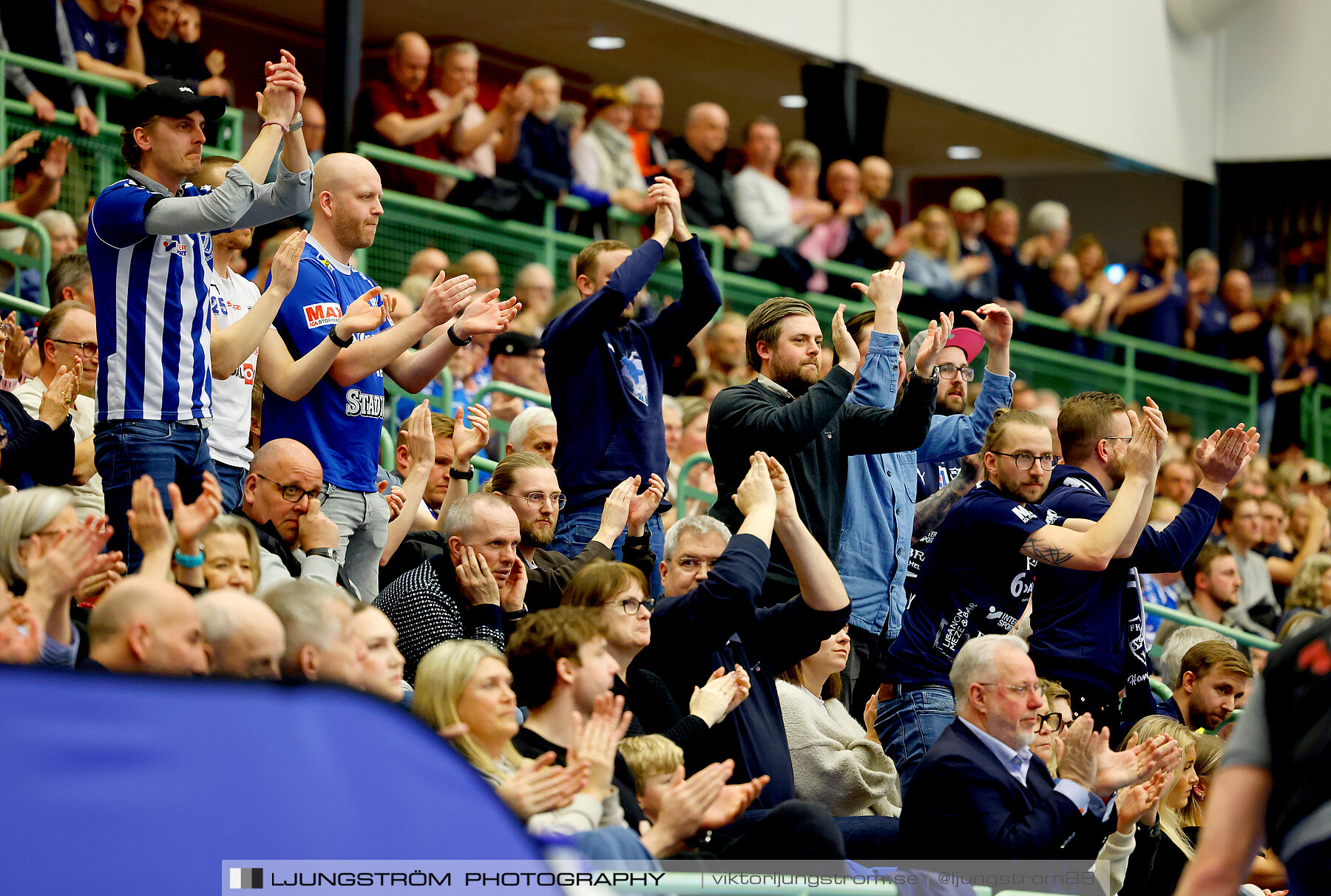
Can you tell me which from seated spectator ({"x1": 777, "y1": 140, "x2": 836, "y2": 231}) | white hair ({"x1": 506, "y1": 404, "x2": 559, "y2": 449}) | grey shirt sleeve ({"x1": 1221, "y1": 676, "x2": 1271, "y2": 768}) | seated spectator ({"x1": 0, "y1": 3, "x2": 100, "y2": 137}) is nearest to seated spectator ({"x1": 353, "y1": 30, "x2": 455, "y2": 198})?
seated spectator ({"x1": 0, "y1": 3, "x2": 100, "y2": 137})

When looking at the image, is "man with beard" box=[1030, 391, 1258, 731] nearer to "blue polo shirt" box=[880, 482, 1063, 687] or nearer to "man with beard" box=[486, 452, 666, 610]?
"blue polo shirt" box=[880, 482, 1063, 687]

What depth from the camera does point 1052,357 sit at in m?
12.5

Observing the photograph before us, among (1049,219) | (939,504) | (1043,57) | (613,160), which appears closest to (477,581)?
(939,504)

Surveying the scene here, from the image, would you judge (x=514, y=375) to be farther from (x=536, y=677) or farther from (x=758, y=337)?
(x=536, y=677)

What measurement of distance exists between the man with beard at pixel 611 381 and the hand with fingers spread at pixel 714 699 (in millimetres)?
1360

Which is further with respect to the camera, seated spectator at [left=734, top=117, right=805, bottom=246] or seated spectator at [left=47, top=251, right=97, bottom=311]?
seated spectator at [left=734, top=117, right=805, bottom=246]

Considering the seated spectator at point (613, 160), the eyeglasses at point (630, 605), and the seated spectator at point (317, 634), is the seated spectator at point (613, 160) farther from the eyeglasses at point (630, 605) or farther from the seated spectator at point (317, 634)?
the seated spectator at point (317, 634)

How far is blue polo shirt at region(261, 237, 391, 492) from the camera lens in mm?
4945

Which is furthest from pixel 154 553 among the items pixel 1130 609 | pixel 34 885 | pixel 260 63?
pixel 260 63

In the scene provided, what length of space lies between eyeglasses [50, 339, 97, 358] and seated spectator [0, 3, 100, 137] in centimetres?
273

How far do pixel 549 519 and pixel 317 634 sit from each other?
2.13m

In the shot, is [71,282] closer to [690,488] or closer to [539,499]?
[539,499]

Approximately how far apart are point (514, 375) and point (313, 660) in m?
4.68

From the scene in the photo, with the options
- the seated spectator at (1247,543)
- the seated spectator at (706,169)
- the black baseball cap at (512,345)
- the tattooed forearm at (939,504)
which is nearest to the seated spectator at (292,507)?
the tattooed forearm at (939,504)
